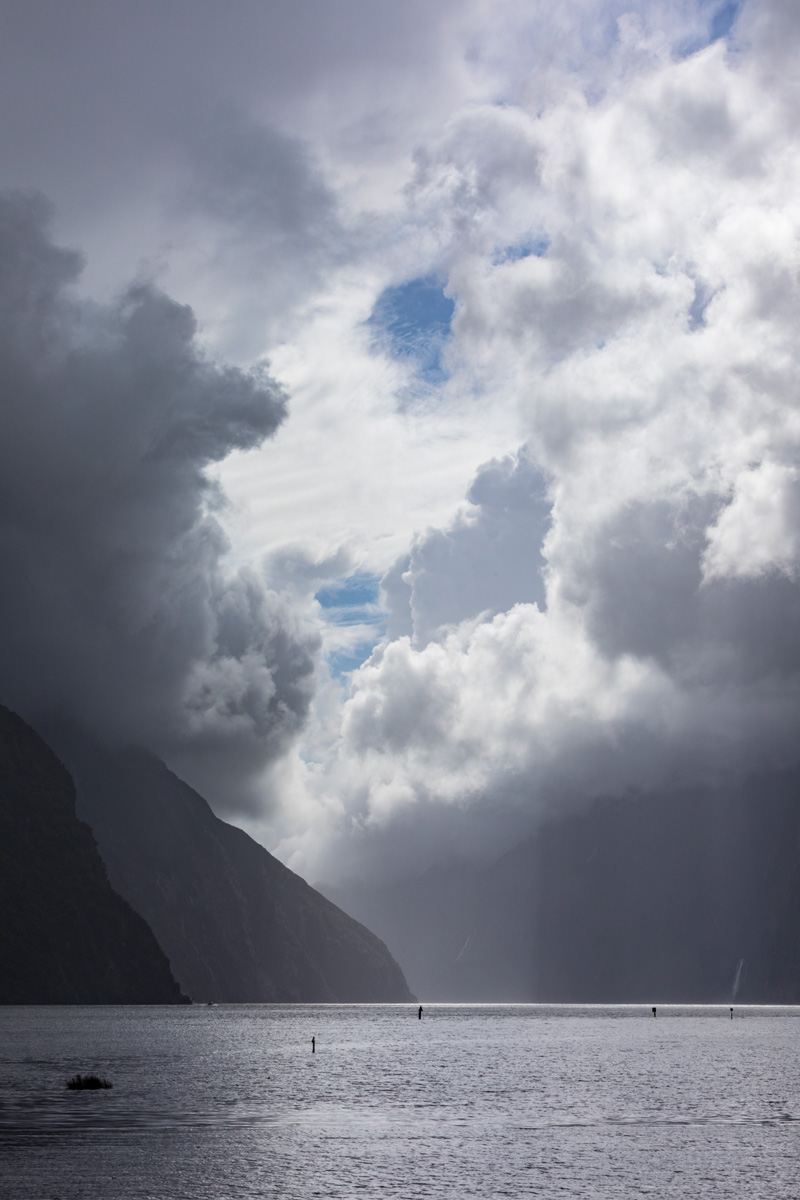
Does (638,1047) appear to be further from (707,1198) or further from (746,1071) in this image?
(707,1198)

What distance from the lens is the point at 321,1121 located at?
6825 cm

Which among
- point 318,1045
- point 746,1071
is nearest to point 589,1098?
point 746,1071

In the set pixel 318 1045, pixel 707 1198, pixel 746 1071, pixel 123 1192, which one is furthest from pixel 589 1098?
pixel 318 1045

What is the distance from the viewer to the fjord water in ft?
151

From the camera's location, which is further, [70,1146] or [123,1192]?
[70,1146]

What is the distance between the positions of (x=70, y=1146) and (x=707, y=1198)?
2915 cm

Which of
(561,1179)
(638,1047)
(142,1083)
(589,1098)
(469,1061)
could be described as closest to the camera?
(561,1179)

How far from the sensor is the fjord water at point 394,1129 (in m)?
46.1

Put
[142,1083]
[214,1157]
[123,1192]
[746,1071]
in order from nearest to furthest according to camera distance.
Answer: [123,1192] < [214,1157] < [142,1083] < [746,1071]

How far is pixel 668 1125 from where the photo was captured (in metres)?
66.6

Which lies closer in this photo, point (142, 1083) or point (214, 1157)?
point (214, 1157)

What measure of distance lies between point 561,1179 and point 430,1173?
554 cm

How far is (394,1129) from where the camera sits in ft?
211

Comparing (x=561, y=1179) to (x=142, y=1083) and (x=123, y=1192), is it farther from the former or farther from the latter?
(x=142, y=1083)
